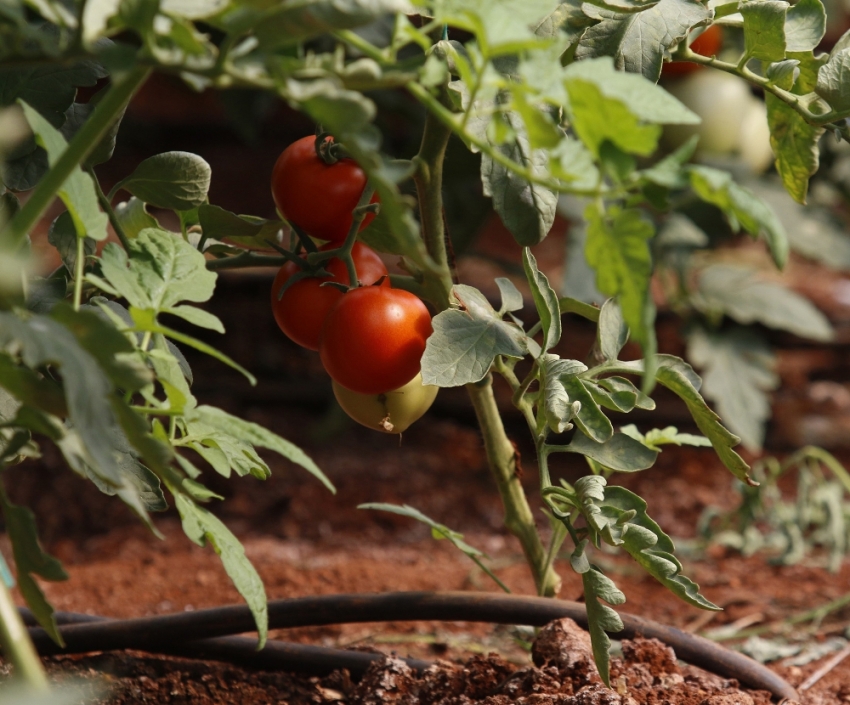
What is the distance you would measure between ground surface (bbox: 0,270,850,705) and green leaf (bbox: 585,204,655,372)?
0.33 metres

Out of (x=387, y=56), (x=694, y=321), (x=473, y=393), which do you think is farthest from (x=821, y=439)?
(x=387, y=56)

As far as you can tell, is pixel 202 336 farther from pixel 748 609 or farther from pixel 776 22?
pixel 776 22

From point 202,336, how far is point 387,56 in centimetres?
146

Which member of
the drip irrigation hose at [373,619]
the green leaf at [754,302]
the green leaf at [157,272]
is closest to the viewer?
the green leaf at [157,272]

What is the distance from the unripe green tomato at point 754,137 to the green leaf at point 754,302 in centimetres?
22

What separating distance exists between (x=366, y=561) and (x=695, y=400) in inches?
29.5

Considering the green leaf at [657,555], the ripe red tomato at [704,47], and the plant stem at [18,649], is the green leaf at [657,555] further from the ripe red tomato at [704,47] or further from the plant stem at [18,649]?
the ripe red tomato at [704,47]

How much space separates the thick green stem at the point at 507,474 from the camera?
69 centimetres

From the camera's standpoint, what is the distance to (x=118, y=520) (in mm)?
1489

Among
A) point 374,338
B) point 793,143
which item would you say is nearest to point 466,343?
point 374,338

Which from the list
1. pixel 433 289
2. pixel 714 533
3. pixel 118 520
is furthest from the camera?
pixel 118 520

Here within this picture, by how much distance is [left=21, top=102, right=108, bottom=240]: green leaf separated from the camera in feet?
1.31

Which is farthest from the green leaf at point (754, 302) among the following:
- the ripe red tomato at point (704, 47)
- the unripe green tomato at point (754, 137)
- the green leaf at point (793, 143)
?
the green leaf at point (793, 143)

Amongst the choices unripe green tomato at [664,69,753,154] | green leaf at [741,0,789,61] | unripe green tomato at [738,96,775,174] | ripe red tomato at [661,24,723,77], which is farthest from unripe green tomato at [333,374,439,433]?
unripe green tomato at [738,96,775,174]
